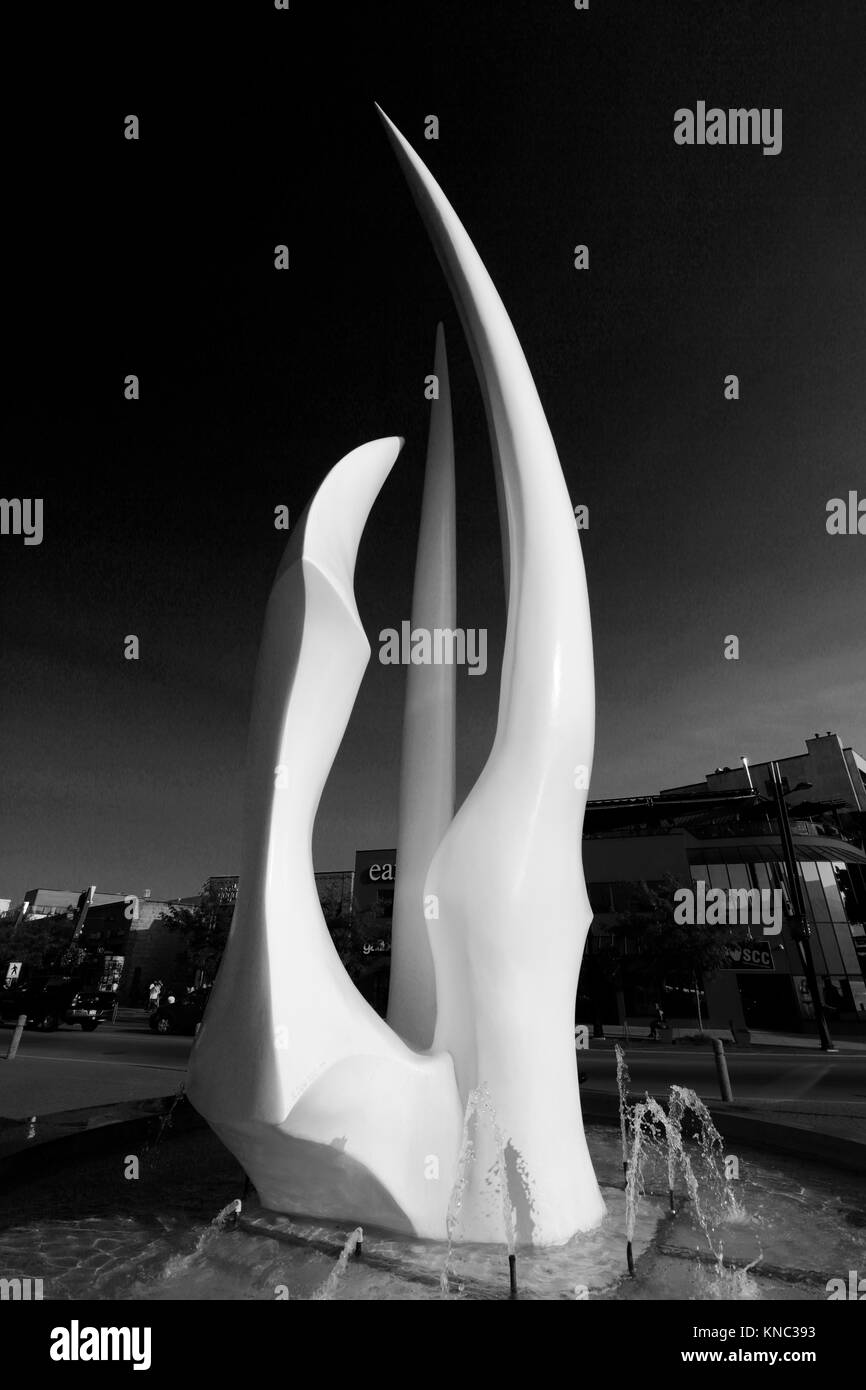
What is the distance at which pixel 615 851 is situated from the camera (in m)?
39.4

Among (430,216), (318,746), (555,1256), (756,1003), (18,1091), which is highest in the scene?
(430,216)

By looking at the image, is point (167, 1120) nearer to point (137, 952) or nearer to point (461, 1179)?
point (461, 1179)

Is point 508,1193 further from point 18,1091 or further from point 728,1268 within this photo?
point 18,1091

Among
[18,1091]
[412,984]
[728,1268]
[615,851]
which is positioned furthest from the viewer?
[615,851]

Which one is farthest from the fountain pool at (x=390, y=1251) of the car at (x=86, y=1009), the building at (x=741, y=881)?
the building at (x=741, y=881)

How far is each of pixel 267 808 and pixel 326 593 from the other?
179 cm

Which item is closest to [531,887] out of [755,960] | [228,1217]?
[228,1217]

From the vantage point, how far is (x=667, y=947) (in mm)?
28359

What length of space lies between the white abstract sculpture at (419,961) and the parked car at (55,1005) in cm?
2360

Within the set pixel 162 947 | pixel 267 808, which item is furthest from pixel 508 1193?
pixel 162 947

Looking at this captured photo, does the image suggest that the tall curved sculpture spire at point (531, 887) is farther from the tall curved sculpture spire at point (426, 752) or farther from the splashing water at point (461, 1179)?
the tall curved sculpture spire at point (426, 752)

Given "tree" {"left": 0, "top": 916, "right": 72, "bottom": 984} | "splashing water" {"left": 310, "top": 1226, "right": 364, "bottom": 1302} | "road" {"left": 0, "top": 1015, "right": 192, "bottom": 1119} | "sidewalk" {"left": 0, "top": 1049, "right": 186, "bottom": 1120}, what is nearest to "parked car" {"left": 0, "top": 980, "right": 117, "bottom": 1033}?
"road" {"left": 0, "top": 1015, "right": 192, "bottom": 1119}

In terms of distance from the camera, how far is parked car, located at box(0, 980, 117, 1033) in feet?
87.3

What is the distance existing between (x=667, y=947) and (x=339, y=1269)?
25150 mm
